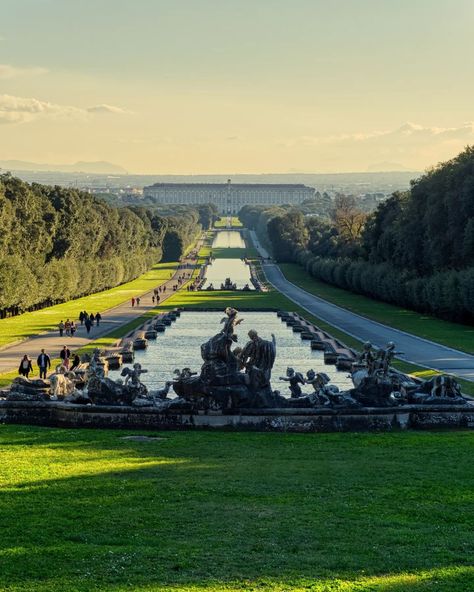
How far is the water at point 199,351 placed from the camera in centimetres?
3631

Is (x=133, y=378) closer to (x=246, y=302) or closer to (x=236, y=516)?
(x=236, y=516)

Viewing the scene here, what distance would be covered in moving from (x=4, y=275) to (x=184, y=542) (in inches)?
2003

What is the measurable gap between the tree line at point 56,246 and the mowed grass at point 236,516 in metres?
45.3

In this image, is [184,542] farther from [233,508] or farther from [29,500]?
[29,500]

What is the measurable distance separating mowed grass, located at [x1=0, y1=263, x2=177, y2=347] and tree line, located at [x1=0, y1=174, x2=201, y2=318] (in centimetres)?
107

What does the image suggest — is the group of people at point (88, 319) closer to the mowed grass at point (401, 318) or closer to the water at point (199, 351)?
the water at point (199, 351)

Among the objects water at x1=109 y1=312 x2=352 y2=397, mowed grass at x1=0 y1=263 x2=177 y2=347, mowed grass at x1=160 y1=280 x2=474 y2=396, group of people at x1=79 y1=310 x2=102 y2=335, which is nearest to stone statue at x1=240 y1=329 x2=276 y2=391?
water at x1=109 y1=312 x2=352 y2=397

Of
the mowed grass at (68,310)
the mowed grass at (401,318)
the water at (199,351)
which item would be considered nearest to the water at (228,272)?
the mowed grass at (68,310)

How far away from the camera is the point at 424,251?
236 feet

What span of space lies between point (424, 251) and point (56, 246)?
99.0ft

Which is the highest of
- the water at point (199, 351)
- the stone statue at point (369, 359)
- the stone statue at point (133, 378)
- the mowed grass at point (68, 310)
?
the stone statue at point (369, 359)

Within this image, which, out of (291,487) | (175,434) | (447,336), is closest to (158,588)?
(291,487)

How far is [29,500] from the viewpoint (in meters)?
15.1

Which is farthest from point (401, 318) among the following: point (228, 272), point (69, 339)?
point (228, 272)
